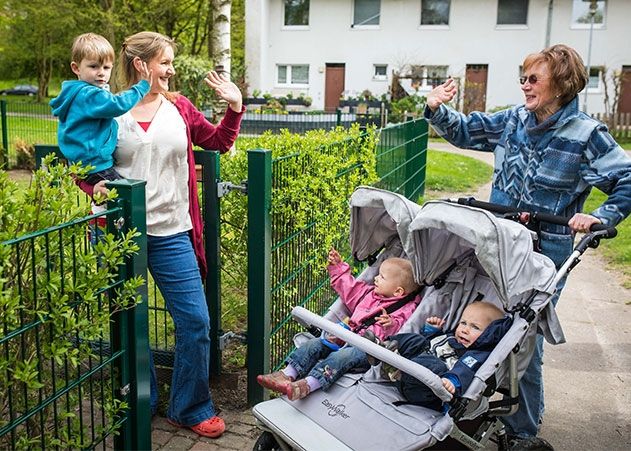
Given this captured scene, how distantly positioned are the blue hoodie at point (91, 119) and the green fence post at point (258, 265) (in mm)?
796

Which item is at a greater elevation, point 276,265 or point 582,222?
point 582,222

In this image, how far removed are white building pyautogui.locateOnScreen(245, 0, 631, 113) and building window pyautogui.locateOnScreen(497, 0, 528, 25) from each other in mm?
47

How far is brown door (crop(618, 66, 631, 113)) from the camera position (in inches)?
1334

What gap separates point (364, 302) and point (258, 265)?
26.9 inches

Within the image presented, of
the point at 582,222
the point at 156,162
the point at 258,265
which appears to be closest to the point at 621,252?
the point at 582,222

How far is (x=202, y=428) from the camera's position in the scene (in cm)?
419

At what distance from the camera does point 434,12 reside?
3553 cm

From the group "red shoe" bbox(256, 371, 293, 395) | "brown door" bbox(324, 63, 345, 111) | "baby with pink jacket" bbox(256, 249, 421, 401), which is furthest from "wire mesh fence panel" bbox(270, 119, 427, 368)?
"brown door" bbox(324, 63, 345, 111)

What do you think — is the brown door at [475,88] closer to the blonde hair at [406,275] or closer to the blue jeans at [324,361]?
the blonde hair at [406,275]

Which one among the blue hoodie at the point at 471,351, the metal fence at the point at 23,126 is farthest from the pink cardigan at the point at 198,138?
the metal fence at the point at 23,126

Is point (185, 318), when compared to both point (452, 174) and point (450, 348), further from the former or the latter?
point (452, 174)

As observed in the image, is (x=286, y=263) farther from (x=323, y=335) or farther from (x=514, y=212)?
(x=514, y=212)

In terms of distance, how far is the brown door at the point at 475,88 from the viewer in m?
31.8

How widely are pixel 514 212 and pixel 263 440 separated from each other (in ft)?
5.92
